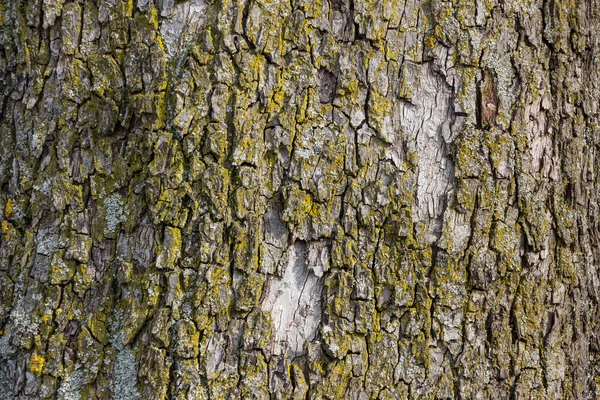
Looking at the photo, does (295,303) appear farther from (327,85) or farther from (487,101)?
(487,101)

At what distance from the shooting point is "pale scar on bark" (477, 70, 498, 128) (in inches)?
72.9

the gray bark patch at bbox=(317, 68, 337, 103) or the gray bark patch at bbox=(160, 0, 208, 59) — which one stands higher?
the gray bark patch at bbox=(160, 0, 208, 59)

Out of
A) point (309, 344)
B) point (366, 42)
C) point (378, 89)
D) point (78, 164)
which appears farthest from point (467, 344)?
point (78, 164)

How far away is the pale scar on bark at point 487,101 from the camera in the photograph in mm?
1853

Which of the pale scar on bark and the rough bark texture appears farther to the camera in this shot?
the pale scar on bark

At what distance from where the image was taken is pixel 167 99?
1.76 metres

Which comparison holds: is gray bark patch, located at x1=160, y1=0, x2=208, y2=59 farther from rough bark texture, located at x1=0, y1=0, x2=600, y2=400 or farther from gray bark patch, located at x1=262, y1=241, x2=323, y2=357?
gray bark patch, located at x1=262, y1=241, x2=323, y2=357

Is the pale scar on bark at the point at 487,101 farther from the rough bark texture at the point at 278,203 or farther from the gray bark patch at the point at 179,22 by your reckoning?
the gray bark patch at the point at 179,22

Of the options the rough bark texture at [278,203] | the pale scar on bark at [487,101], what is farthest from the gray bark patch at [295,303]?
the pale scar on bark at [487,101]

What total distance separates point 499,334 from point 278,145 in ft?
2.95

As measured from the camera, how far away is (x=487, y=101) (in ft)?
6.10

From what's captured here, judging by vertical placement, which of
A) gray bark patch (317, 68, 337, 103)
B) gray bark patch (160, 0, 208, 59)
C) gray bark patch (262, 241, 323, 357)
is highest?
gray bark patch (160, 0, 208, 59)

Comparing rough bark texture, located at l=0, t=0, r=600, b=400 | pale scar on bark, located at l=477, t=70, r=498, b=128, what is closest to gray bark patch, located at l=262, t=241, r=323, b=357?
rough bark texture, located at l=0, t=0, r=600, b=400

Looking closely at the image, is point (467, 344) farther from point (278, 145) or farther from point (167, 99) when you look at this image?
point (167, 99)
